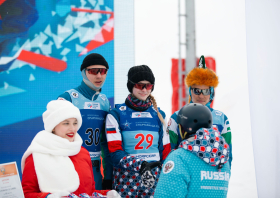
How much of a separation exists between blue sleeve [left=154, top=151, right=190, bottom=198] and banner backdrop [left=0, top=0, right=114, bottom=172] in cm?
253

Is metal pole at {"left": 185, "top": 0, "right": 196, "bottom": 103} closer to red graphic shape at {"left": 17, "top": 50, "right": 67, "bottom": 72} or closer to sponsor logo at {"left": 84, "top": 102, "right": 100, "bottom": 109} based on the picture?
red graphic shape at {"left": 17, "top": 50, "right": 67, "bottom": 72}

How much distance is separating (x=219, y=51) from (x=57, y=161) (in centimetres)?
305

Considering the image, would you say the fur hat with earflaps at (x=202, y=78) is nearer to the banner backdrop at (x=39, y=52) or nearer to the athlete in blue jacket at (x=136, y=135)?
the athlete in blue jacket at (x=136, y=135)

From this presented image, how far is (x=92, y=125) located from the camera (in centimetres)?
240

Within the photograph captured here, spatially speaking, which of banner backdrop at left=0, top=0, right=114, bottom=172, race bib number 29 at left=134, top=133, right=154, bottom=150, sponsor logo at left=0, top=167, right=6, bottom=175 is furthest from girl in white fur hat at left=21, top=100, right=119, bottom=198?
banner backdrop at left=0, top=0, right=114, bottom=172

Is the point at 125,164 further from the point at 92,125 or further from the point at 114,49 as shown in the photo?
the point at 114,49

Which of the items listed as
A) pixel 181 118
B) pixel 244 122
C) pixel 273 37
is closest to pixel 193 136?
pixel 181 118

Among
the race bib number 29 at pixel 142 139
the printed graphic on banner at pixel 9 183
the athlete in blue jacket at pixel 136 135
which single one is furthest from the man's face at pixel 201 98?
the printed graphic on banner at pixel 9 183

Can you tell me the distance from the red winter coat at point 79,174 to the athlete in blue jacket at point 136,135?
364mm

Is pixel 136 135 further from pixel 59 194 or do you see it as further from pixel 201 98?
pixel 59 194

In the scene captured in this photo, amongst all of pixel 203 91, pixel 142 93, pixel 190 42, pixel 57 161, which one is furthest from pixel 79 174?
pixel 190 42

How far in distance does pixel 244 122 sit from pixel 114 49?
195 centimetres

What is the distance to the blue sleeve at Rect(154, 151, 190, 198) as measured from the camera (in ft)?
4.16

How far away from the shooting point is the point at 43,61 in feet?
12.0
